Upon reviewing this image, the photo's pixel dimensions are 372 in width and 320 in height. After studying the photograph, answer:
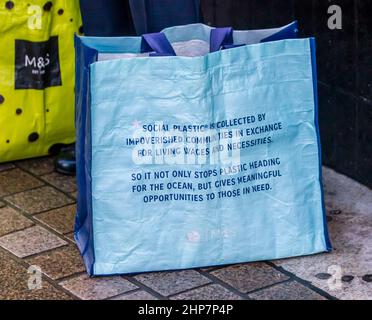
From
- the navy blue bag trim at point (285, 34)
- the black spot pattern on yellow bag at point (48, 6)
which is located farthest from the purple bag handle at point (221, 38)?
the black spot pattern on yellow bag at point (48, 6)

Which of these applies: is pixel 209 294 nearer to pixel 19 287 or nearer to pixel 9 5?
pixel 19 287

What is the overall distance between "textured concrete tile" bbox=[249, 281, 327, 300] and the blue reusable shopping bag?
192 mm

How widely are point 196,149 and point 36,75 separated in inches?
58.0

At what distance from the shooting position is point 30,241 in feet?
15.5

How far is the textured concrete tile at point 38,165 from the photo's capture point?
5436 mm

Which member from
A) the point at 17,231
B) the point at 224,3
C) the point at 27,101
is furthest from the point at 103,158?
the point at 224,3

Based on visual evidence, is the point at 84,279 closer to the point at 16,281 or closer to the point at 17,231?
the point at 16,281

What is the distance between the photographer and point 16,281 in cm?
436

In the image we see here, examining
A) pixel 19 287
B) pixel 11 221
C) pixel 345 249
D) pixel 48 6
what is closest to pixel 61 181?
pixel 11 221

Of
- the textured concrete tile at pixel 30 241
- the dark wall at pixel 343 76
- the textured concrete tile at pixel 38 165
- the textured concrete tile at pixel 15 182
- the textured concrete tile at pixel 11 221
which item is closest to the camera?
the textured concrete tile at pixel 30 241

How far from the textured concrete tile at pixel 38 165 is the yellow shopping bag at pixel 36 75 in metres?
0.03

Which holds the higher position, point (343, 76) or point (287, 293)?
point (343, 76)

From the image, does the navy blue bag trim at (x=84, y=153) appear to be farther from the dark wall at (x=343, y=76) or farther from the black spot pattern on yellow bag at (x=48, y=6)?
the dark wall at (x=343, y=76)

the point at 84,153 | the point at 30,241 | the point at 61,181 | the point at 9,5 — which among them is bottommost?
the point at 30,241
